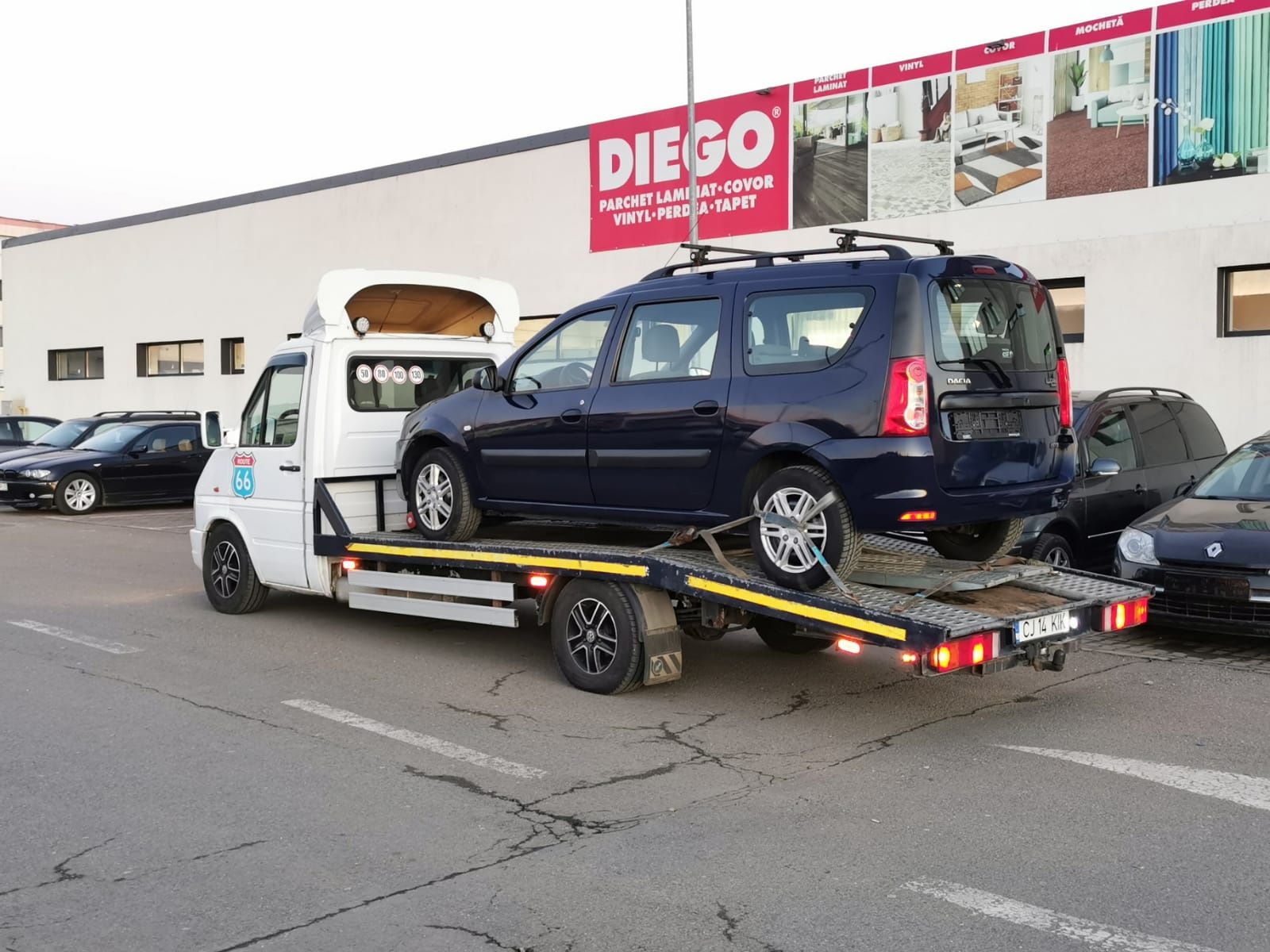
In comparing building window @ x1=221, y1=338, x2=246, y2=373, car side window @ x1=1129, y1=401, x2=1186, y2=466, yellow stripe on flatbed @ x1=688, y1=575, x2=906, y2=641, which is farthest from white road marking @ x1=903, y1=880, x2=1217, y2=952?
building window @ x1=221, y1=338, x2=246, y2=373

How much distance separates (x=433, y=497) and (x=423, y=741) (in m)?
2.57

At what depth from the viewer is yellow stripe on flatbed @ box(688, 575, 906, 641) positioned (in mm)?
5883

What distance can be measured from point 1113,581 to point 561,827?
12.1 ft

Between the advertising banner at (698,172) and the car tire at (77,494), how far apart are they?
939 centimetres

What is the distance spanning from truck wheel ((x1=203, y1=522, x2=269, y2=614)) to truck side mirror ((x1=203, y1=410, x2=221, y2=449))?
66 centimetres

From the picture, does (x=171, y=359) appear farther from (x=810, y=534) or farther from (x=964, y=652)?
(x=964, y=652)

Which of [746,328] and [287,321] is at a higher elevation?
[287,321]

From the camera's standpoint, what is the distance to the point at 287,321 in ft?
A: 93.1

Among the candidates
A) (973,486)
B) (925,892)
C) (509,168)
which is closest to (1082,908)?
(925,892)

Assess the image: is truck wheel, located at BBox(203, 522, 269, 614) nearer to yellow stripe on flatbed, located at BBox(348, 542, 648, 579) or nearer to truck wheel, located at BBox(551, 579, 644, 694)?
yellow stripe on flatbed, located at BBox(348, 542, 648, 579)

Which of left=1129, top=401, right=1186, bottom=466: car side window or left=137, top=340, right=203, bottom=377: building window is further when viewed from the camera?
left=137, top=340, right=203, bottom=377: building window

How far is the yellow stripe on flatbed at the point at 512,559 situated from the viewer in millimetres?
6996

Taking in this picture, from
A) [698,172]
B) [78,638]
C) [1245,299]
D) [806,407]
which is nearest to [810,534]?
[806,407]

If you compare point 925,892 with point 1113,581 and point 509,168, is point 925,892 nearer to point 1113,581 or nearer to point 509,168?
point 1113,581
